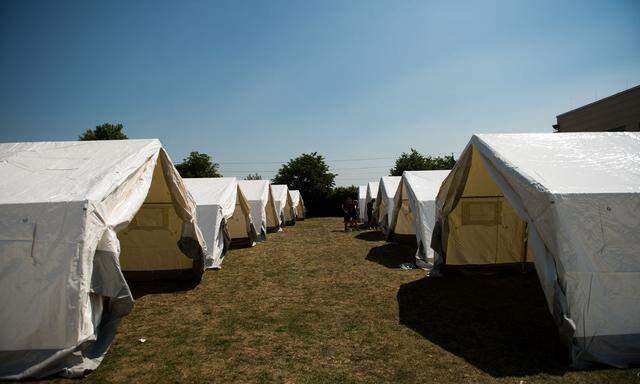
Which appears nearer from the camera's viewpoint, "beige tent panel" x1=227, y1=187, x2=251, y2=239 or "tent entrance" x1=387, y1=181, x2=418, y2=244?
"tent entrance" x1=387, y1=181, x2=418, y2=244

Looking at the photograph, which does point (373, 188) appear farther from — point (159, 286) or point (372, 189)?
point (159, 286)

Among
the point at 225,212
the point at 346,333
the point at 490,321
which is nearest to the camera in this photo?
the point at 346,333

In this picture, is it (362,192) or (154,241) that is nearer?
(154,241)

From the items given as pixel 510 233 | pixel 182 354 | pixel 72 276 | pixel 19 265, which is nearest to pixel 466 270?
pixel 510 233

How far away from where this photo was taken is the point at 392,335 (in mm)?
4824

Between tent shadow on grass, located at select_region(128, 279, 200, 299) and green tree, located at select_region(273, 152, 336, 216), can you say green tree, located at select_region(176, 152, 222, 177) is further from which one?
tent shadow on grass, located at select_region(128, 279, 200, 299)

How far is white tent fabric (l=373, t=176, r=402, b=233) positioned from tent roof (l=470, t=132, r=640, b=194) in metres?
8.41

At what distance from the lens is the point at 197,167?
43.7m

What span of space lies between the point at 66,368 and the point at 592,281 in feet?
19.9

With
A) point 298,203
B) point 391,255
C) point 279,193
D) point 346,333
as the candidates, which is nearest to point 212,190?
point 391,255

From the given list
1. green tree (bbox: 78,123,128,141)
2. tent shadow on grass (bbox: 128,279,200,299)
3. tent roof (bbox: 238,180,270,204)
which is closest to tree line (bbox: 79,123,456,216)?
green tree (bbox: 78,123,128,141)

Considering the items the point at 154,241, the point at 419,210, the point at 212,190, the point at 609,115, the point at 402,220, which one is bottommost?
the point at 402,220

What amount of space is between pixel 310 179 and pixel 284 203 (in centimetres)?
1416

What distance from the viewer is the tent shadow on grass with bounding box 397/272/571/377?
4047 mm
